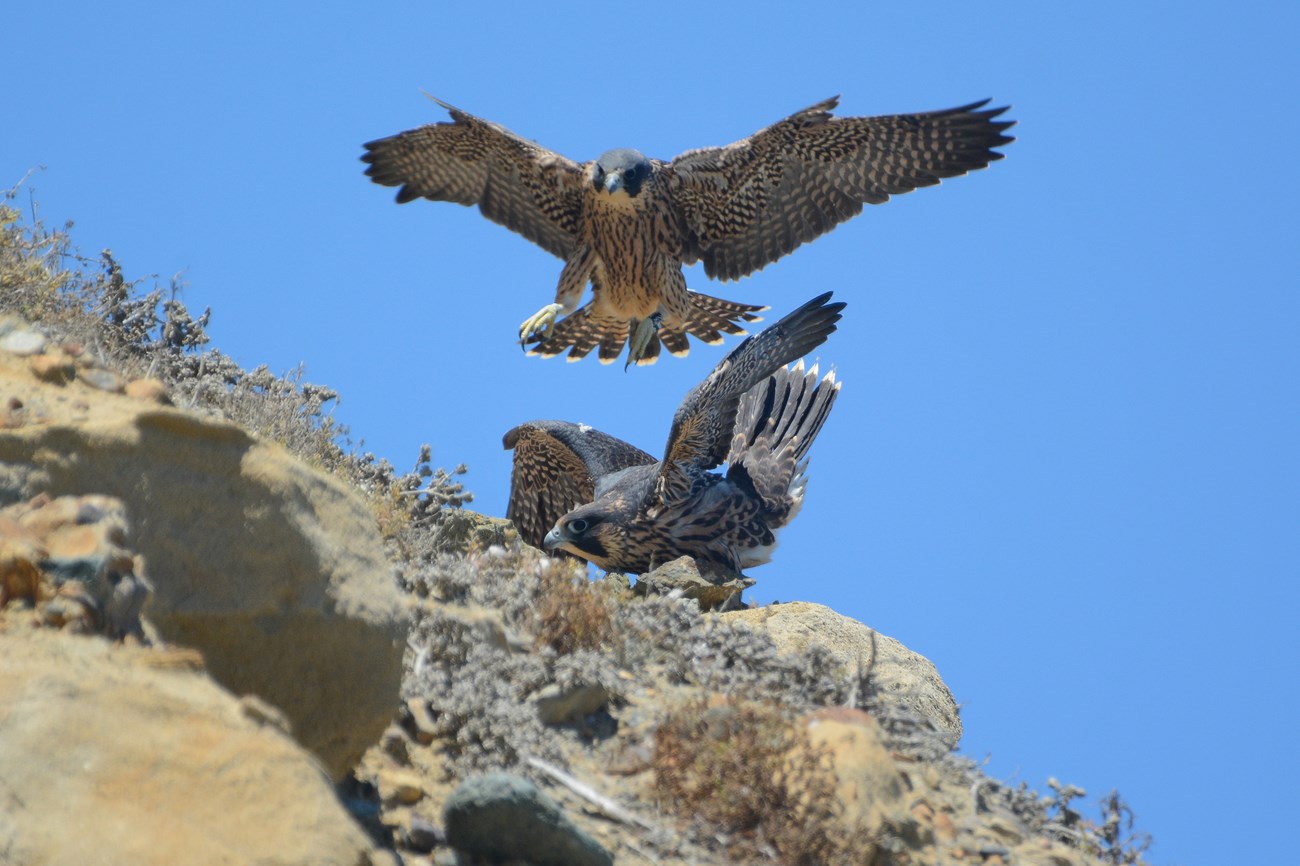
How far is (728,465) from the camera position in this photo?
32.7 ft

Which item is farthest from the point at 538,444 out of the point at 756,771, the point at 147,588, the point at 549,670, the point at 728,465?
the point at 147,588

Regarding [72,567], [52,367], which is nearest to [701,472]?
[52,367]

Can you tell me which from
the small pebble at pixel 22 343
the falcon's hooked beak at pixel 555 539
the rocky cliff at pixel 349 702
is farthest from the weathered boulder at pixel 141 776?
the falcon's hooked beak at pixel 555 539

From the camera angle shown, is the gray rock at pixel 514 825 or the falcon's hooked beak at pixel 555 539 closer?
the gray rock at pixel 514 825

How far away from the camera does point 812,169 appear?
34.1 feet

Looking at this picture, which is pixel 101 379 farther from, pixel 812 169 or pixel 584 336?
pixel 584 336

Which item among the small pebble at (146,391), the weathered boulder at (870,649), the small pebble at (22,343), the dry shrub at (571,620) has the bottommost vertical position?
the small pebble at (22,343)

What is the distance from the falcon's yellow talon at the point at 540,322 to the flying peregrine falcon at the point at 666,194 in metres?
0.01

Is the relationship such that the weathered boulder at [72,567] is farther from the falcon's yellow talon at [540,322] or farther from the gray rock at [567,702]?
the falcon's yellow talon at [540,322]

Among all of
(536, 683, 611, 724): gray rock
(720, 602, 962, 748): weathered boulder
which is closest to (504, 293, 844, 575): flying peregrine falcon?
(720, 602, 962, 748): weathered boulder

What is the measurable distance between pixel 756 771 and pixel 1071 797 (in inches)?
56.9

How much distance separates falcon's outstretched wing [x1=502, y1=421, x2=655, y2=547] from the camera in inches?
404

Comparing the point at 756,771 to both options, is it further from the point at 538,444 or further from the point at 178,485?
the point at 538,444

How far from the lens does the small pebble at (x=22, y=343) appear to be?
3.47m
